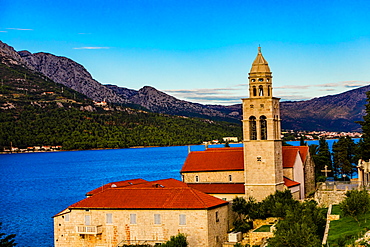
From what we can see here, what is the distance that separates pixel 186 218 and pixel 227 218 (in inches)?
184

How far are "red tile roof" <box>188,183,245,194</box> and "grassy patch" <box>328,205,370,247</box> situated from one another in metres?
12.5

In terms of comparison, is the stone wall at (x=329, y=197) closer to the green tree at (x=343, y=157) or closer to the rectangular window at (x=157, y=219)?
the rectangular window at (x=157, y=219)

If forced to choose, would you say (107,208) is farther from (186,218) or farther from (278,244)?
(278,244)

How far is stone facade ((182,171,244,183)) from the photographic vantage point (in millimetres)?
46406

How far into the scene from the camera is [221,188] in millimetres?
44500

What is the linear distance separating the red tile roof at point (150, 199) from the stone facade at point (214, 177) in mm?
9268

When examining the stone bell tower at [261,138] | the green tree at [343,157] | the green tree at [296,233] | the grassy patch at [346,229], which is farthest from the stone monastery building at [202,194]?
the green tree at [343,157]

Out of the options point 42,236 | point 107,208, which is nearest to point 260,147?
point 107,208

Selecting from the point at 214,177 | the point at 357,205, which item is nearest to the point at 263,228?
the point at 357,205

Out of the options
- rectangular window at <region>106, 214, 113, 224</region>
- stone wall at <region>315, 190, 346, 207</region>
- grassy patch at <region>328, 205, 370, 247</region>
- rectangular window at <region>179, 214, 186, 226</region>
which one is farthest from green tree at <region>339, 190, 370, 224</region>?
rectangular window at <region>106, 214, 113, 224</region>

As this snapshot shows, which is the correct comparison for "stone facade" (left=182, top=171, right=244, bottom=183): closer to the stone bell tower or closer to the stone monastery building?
the stone monastery building

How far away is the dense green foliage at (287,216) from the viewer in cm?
2484

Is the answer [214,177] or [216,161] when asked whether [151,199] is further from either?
[216,161]

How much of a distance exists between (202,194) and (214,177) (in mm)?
10406
